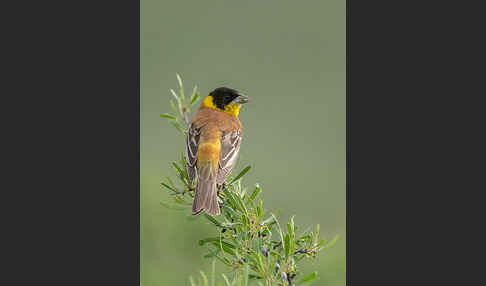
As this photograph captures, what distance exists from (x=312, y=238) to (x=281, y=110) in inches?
57.6

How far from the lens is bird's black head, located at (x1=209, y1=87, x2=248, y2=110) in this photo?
3.06 m

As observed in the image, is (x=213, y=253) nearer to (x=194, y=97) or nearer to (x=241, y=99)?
(x=194, y=97)

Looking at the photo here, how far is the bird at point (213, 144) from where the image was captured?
7.32 ft

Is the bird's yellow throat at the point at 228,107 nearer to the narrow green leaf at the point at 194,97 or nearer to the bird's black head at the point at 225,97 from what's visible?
the bird's black head at the point at 225,97

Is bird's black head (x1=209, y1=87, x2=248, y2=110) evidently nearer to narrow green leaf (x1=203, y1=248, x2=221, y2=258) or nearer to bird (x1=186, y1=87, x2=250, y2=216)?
bird (x1=186, y1=87, x2=250, y2=216)

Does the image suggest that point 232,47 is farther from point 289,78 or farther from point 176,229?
point 176,229

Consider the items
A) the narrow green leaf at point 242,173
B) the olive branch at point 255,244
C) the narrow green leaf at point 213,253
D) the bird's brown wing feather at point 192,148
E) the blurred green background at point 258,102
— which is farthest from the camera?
the blurred green background at point 258,102

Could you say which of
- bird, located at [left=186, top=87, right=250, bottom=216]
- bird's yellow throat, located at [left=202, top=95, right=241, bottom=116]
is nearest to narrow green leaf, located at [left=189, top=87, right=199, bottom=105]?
bird, located at [left=186, top=87, right=250, bottom=216]

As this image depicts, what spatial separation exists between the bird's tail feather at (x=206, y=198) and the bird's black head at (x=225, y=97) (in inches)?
33.0

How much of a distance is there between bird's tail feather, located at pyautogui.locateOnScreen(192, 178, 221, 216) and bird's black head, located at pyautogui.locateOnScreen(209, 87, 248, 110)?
0.84m

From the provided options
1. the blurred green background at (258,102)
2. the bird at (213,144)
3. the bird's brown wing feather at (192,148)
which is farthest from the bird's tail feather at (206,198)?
the blurred green background at (258,102)
